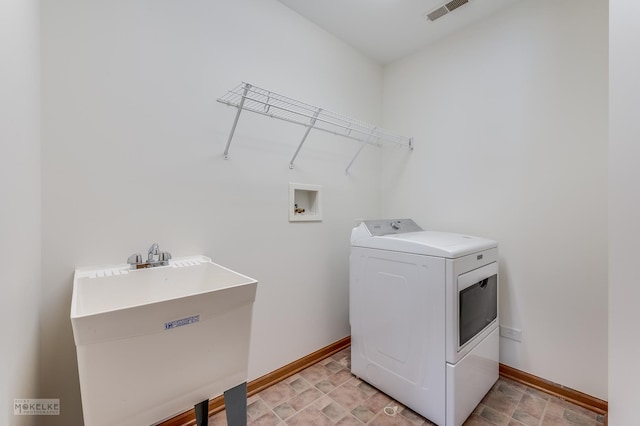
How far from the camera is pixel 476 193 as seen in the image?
2.03 meters

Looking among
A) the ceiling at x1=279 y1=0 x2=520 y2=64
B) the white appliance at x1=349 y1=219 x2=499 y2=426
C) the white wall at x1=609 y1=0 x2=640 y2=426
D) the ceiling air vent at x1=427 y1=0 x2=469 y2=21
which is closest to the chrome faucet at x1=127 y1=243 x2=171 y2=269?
the white appliance at x1=349 y1=219 x2=499 y2=426

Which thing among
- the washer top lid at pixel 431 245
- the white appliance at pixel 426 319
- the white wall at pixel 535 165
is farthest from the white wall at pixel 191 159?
the white wall at pixel 535 165

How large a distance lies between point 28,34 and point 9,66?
328 millimetres

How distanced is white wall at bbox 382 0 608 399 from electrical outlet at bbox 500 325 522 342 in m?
0.03

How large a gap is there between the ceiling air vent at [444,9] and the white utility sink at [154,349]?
2.23m

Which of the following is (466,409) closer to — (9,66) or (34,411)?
(34,411)

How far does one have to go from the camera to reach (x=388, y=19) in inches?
79.0

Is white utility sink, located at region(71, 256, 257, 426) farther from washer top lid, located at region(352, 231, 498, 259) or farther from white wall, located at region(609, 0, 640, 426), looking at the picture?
white wall, located at region(609, 0, 640, 426)

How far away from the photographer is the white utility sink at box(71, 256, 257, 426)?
0.71 metres

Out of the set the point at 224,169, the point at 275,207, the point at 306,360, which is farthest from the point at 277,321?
the point at 224,169

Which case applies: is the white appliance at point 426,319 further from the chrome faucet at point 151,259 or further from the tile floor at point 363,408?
the chrome faucet at point 151,259

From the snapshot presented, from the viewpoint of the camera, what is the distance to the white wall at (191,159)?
1131 mm

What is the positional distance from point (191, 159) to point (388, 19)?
5.80 ft

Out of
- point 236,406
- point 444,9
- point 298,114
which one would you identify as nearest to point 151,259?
point 236,406
